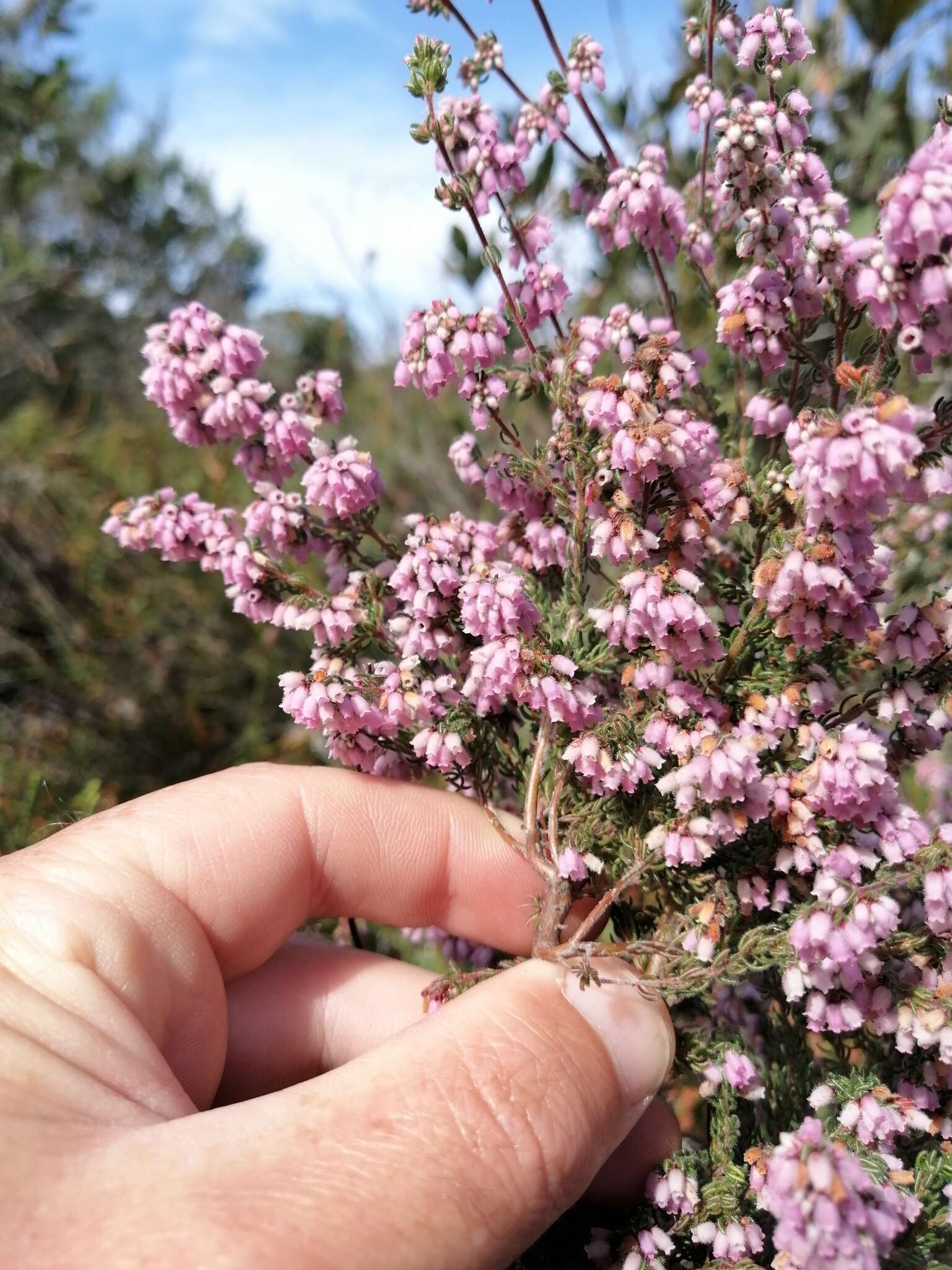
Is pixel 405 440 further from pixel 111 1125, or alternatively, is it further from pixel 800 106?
pixel 111 1125

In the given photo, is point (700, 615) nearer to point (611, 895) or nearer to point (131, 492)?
point (611, 895)

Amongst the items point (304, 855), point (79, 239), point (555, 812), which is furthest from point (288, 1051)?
point (79, 239)

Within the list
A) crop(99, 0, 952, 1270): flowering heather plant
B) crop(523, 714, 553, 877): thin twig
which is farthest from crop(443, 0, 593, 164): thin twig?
crop(523, 714, 553, 877): thin twig

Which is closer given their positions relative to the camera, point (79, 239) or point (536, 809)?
point (536, 809)

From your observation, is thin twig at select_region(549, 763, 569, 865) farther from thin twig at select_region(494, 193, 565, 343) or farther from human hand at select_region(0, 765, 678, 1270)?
thin twig at select_region(494, 193, 565, 343)

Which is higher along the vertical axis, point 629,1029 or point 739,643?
point 739,643
